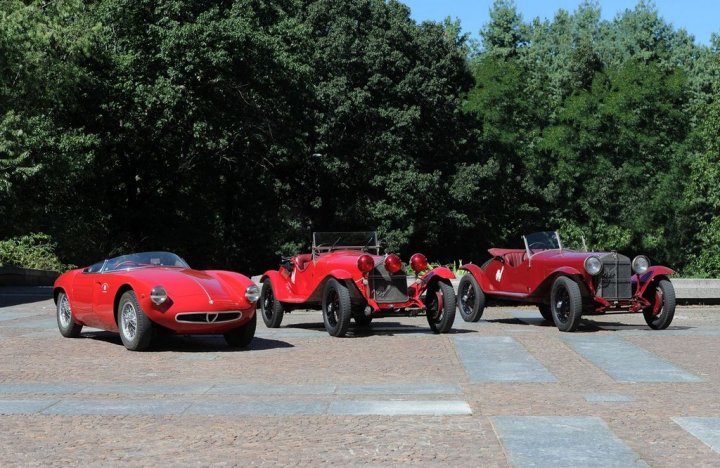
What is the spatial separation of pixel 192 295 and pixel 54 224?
83.3 feet

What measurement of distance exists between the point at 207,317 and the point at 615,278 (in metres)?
6.64

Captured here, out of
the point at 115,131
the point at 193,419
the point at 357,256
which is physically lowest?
the point at 193,419

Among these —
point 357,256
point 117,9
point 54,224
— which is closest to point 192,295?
point 357,256

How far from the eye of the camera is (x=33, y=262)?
34375 millimetres

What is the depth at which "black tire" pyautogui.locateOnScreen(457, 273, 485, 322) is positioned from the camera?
1773 centimetres

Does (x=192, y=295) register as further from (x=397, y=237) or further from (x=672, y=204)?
(x=672, y=204)

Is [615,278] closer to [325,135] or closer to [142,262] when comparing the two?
[142,262]

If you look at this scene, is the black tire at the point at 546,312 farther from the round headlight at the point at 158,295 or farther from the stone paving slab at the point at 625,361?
the round headlight at the point at 158,295

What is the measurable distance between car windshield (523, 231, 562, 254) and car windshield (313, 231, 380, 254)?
101 inches

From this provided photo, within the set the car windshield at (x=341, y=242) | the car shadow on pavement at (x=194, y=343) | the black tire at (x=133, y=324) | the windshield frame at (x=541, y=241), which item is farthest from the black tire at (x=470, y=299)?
the black tire at (x=133, y=324)

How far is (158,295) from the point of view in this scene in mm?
12734

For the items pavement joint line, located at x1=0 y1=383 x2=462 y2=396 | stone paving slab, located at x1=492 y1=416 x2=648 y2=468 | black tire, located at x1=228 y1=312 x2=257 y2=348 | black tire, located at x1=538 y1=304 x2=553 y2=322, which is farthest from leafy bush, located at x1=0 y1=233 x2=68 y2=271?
stone paving slab, located at x1=492 y1=416 x2=648 y2=468

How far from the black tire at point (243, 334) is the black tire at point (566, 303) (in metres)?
4.84

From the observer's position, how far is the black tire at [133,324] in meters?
12.8
